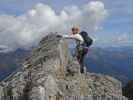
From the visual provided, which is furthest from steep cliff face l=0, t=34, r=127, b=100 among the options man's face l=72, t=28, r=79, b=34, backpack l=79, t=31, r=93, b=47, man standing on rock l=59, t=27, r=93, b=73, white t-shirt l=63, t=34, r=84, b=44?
man's face l=72, t=28, r=79, b=34

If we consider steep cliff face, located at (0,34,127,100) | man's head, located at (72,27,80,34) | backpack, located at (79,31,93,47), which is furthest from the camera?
backpack, located at (79,31,93,47)

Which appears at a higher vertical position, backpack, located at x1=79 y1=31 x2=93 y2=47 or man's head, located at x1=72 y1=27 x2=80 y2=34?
man's head, located at x1=72 y1=27 x2=80 y2=34

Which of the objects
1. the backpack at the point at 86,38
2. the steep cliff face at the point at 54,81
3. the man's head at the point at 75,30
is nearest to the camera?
the steep cliff face at the point at 54,81

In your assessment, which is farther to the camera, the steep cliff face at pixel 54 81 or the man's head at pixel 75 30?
the man's head at pixel 75 30

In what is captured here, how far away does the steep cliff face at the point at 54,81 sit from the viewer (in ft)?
83.5

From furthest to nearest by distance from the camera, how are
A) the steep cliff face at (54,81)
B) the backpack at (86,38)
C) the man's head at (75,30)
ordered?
1. the backpack at (86,38)
2. the man's head at (75,30)
3. the steep cliff face at (54,81)

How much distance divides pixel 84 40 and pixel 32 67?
4457 millimetres

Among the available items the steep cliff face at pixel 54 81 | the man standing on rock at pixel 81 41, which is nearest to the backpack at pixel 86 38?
the man standing on rock at pixel 81 41

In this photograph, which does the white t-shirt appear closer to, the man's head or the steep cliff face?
the man's head

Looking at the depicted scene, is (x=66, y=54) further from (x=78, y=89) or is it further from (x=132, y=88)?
→ (x=132, y=88)

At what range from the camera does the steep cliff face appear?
1002 inches

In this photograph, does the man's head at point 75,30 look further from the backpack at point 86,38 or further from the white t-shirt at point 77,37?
the backpack at point 86,38

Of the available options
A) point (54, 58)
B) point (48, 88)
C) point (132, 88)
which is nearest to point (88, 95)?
point (54, 58)

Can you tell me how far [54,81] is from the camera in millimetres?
26359
